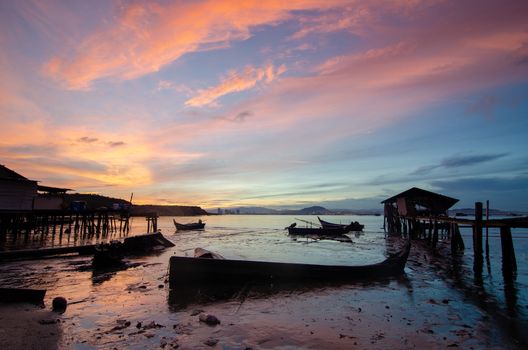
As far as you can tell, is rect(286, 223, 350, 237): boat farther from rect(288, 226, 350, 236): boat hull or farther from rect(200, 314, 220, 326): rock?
rect(200, 314, 220, 326): rock

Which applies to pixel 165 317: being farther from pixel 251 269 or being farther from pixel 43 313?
pixel 251 269

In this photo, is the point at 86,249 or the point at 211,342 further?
the point at 86,249

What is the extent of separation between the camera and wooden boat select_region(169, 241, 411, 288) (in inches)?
621

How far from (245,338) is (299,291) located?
6.39 m

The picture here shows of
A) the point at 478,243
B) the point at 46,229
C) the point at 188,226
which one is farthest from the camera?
the point at 188,226

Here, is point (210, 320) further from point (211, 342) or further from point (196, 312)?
point (211, 342)

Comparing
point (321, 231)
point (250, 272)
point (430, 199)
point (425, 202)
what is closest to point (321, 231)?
point (321, 231)

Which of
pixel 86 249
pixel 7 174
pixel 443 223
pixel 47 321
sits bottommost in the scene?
pixel 47 321

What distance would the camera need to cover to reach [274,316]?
11.5m

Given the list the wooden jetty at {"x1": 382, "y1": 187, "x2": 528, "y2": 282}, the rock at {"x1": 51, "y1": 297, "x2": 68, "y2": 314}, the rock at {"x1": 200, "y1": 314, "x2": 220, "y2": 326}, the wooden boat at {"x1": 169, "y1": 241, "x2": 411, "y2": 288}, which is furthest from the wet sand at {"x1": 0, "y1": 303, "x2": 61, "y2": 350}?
the wooden jetty at {"x1": 382, "y1": 187, "x2": 528, "y2": 282}

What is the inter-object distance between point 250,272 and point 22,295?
9.16 m

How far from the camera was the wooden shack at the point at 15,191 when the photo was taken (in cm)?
3176

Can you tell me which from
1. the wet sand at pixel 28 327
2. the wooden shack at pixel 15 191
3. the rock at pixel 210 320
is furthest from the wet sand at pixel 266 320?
the wooden shack at pixel 15 191

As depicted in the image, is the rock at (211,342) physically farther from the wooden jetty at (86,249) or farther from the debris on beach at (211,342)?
the wooden jetty at (86,249)
